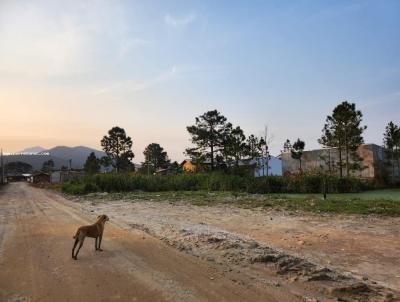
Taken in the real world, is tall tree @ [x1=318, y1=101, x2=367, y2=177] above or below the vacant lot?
above

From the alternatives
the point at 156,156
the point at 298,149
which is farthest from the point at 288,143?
the point at 156,156

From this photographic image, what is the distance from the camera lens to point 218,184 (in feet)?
117

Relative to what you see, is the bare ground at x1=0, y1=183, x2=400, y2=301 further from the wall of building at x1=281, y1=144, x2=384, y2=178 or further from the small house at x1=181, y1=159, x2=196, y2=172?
the small house at x1=181, y1=159, x2=196, y2=172

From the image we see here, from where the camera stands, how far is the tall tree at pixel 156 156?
295ft

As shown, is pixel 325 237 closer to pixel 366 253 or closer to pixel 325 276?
pixel 366 253

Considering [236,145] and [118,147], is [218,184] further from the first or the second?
[118,147]

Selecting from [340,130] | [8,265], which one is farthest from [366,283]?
[340,130]

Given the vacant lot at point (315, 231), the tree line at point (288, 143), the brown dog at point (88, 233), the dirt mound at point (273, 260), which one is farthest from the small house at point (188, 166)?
the brown dog at point (88, 233)

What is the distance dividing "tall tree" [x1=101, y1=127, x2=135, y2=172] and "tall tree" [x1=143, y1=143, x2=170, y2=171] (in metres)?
12.9

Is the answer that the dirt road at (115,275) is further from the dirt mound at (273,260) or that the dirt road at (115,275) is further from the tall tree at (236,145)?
the tall tree at (236,145)

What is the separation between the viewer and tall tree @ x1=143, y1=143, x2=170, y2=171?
295 ft

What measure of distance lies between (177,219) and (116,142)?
6448 cm

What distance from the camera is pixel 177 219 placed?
14234 millimetres

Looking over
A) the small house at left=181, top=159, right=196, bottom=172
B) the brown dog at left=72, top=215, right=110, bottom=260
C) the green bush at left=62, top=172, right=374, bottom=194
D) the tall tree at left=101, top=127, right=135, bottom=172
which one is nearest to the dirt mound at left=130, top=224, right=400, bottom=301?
the brown dog at left=72, top=215, right=110, bottom=260
